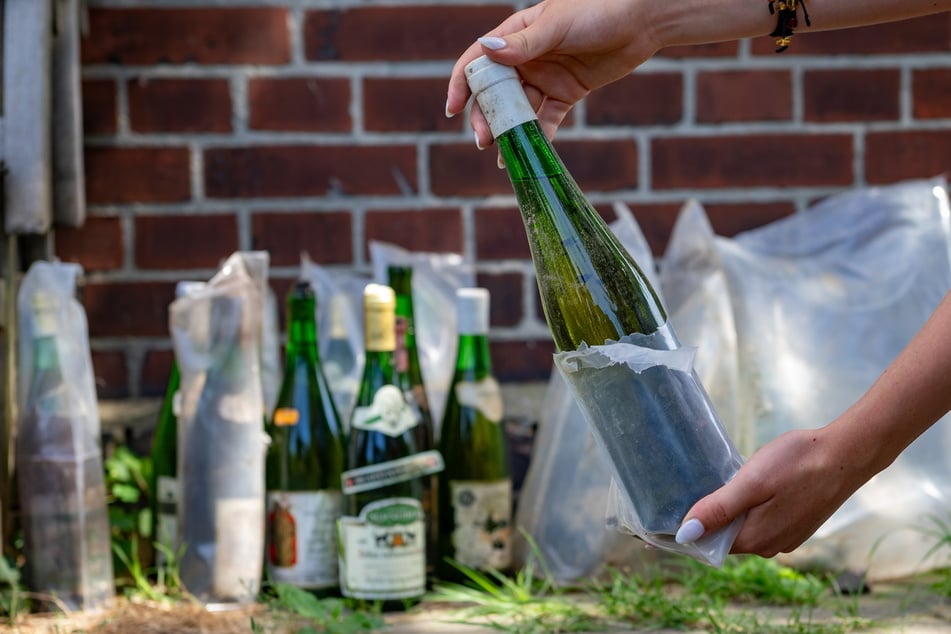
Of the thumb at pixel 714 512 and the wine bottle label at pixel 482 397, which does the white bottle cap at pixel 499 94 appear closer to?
the thumb at pixel 714 512

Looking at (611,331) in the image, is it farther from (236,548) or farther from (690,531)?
(236,548)

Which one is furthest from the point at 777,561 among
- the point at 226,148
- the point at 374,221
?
the point at 226,148

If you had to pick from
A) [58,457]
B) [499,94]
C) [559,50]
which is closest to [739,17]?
[559,50]

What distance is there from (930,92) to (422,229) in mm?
849

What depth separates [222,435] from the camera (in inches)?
60.1

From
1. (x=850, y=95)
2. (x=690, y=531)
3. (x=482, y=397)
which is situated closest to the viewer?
(x=690, y=531)

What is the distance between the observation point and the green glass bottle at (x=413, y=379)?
158 centimetres

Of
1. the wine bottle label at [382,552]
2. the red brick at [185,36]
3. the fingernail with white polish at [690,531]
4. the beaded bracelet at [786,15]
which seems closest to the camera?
the fingernail with white polish at [690,531]

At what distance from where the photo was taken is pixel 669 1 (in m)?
1.12

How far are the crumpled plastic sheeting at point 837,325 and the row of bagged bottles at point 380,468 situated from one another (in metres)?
0.32

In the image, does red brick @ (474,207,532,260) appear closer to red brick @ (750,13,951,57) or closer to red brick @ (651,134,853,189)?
red brick @ (651,134,853,189)

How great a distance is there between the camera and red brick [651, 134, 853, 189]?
188 centimetres

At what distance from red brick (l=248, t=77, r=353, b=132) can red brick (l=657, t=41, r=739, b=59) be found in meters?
0.51

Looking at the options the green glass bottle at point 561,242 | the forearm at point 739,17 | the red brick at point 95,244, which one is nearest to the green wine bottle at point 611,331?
the green glass bottle at point 561,242
